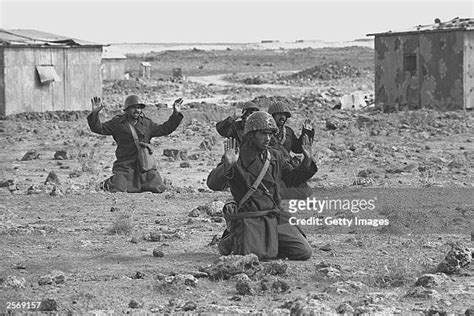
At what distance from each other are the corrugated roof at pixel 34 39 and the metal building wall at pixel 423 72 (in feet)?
23.0

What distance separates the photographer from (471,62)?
24328mm

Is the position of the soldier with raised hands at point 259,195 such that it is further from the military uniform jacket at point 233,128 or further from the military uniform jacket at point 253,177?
the military uniform jacket at point 233,128

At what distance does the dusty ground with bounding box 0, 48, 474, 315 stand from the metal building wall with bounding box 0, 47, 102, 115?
1.83m

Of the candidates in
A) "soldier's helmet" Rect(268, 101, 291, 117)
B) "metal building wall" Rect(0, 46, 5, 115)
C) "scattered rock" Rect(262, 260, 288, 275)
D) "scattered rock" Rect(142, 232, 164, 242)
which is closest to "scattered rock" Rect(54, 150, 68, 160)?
"metal building wall" Rect(0, 46, 5, 115)

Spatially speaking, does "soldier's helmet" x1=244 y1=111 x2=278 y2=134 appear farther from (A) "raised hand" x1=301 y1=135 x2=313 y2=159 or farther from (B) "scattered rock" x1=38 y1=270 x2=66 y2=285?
(B) "scattered rock" x1=38 y1=270 x2=66 y2=285

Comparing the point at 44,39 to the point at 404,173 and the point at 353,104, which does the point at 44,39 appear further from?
the point at 404,173

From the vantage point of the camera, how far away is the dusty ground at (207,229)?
7.57 m

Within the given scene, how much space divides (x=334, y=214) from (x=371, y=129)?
32.8ft

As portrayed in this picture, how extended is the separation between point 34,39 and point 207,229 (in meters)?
15.6

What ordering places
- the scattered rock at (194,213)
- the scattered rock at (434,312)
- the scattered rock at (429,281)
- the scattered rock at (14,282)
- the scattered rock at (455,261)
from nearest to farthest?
the scattered rock at (434,312), the scattered rock at (429,281), the scattered rock at (14,282), the scattered rock at (455,261), the scattered rock at (194,213)

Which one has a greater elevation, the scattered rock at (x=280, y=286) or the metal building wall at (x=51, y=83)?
the metal building wall at (x=51, y=83)

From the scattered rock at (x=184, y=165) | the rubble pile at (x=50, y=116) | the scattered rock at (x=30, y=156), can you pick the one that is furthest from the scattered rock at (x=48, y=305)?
the rubble pile at (x=50, y=116)

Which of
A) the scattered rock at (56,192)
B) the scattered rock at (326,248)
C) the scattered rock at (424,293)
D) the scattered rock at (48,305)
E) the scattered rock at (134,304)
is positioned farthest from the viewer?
the scattered rock at (56,192)

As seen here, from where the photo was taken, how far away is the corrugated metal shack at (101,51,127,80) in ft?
144
